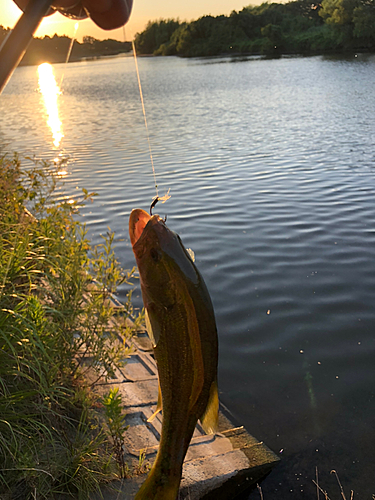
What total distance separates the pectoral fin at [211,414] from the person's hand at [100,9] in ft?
6.25

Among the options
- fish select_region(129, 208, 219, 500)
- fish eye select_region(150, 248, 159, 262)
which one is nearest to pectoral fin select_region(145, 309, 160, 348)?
fish select_region(129, 208, 219, 500)

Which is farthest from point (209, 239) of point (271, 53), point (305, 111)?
point (271, 53)

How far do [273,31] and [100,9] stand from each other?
11853 cm

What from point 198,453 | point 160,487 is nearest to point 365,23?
point 198,453

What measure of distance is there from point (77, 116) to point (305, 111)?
50.6 feet

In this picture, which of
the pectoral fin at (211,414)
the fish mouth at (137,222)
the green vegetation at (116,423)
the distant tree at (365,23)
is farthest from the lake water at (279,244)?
the distant tree at (365,23)

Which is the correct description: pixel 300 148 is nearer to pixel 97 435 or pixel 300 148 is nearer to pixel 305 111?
pixel 305 111

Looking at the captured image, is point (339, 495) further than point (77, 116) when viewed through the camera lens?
No

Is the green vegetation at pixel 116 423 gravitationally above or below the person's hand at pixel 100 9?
below

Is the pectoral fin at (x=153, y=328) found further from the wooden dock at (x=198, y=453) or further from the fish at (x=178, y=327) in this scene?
the wooden dock at (x=198, y=453)

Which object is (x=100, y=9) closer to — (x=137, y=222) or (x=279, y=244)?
(x=137, y=222)

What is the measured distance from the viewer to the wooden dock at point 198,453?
3.97m

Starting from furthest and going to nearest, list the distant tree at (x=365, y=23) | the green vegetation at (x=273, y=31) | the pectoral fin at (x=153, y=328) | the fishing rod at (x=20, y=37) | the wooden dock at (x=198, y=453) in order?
the green vegetation at (x=273, y=31)
the distant tree at (x=365, y=23)
the wooden dock at (x=198, y=453)
the pectoral fin at (x=153, y=328)
the fishing rod at (x=20, y=37)

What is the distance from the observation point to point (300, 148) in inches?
760
